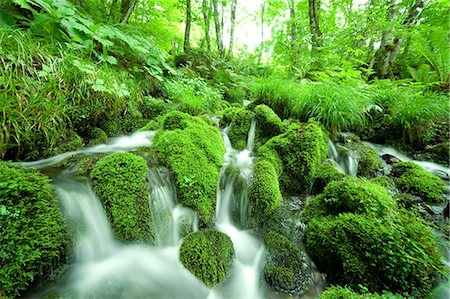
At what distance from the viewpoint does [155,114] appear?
14.3ft

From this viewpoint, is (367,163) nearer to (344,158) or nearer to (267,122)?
(344,158)

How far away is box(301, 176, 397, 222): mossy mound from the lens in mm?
2196

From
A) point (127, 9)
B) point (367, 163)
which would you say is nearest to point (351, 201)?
point (367, 163)

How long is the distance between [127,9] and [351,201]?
5.83 metres

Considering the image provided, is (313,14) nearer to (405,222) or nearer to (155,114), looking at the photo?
(155,114)

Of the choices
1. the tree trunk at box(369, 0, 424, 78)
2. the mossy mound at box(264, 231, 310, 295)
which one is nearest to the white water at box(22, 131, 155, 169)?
the mossy mound at box(264, 231, 310, 295)

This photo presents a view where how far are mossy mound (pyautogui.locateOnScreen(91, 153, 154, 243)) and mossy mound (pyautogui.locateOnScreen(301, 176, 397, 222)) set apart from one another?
1.88 metres

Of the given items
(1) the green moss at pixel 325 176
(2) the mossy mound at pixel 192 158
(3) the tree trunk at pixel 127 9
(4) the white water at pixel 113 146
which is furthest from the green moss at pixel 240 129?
(3) the tree trunk at pixel 127 9

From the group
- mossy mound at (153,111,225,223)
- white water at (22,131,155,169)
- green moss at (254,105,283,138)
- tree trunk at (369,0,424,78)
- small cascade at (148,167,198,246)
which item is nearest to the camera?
small cascade at (148,167,198,246)

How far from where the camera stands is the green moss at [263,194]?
260 cm

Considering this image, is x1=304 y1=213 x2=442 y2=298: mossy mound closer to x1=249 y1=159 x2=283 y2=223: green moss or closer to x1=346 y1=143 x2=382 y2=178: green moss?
x1=249 y1=159 x2=283 y2=223: green moss

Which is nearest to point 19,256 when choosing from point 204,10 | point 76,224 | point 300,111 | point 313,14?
point 76,224

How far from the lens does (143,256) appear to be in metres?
1.94

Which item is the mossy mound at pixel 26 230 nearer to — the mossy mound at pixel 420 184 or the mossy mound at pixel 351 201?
the mossy mound at pixel 351 201
